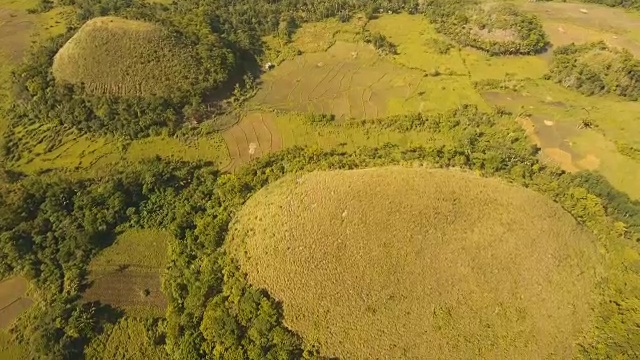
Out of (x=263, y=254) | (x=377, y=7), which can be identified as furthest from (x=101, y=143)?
(x=377, y=7)

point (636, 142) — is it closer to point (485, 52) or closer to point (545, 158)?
point (545, 158)

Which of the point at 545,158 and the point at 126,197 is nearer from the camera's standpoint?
the point at 126,197

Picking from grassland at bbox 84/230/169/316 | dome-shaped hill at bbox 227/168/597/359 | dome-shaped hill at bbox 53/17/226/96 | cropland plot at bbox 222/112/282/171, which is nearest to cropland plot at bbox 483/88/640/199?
dome-shaped hill at bbox 227/168/597/359

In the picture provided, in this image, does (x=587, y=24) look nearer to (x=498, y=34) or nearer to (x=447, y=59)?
(x=498, y=34)

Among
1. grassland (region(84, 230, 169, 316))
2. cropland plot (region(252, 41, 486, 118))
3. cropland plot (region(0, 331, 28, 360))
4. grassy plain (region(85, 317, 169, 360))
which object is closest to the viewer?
cropland plot (region(0, 331, 28, 360))

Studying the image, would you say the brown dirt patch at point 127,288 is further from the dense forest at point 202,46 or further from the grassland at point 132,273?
the dense forest at point 202,46

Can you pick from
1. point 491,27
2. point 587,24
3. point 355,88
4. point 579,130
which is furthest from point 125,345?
point 587,24

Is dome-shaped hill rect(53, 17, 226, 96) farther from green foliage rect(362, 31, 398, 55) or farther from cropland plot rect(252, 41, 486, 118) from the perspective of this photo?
green foliage rect(362, 31, 398, 55)
